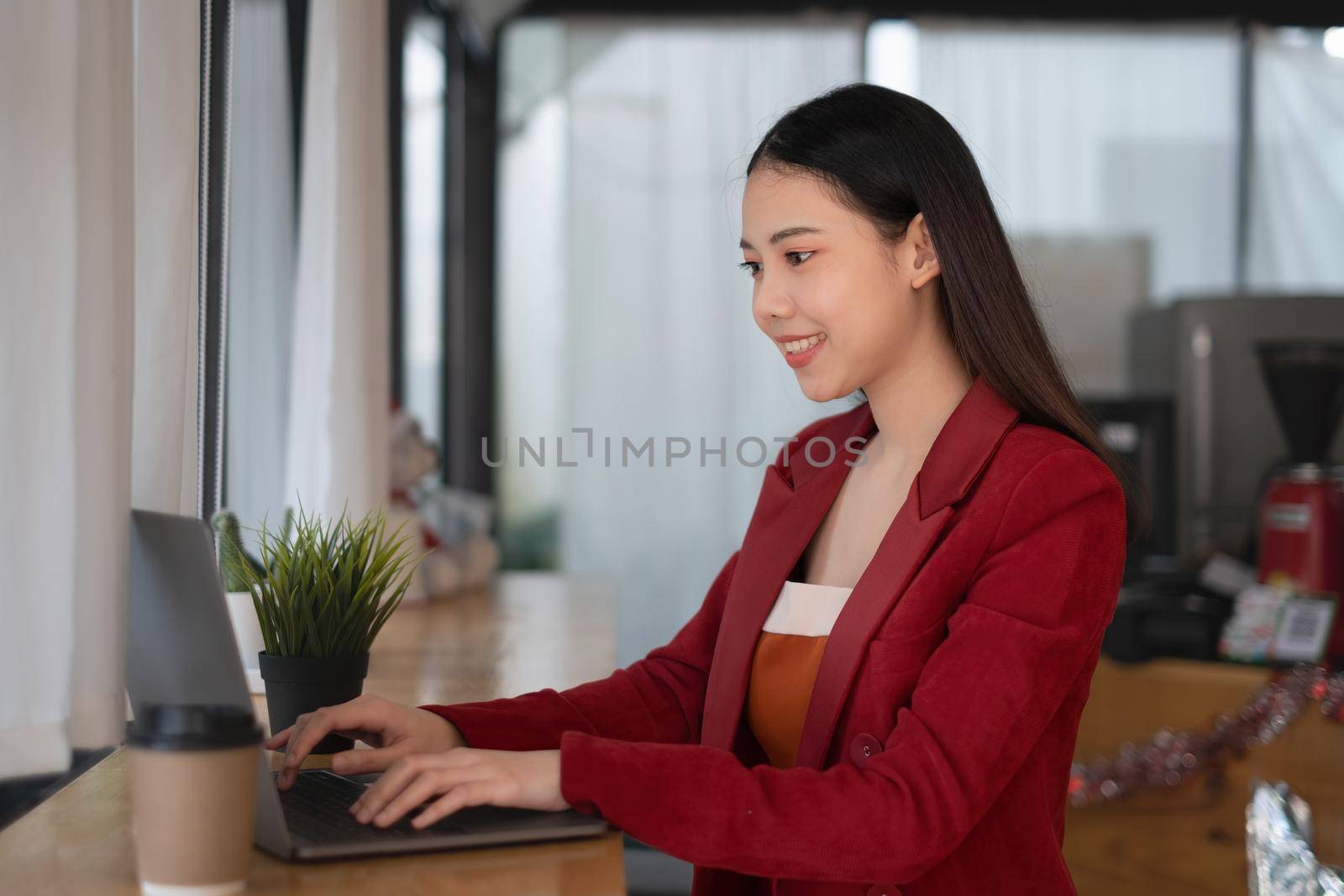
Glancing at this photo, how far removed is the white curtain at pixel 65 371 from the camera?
1027 mm

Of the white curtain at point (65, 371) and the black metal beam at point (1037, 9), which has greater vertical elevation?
the black metal beam at point (1037, 9)

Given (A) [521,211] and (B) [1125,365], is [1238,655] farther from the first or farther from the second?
(A) [521,211]

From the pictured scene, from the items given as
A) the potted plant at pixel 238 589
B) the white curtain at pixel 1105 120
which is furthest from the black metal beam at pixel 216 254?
the white curtain at pixel 1105 120

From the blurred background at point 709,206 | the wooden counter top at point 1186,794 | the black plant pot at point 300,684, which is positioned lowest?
the wooden counter top at point 1186,794

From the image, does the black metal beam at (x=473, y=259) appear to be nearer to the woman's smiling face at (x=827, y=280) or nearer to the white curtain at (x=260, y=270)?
the white curtain at (x=260, y=270)

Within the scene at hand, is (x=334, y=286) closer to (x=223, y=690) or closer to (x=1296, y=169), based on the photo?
(x=223, y=690)

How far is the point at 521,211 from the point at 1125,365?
82.5 inches

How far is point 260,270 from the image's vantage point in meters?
2.24

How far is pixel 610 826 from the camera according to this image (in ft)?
3.12

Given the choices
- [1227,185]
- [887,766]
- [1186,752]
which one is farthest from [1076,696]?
[1227,185]

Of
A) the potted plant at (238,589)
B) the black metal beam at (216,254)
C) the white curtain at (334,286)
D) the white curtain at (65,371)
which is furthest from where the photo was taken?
the white curtain at (334,286)

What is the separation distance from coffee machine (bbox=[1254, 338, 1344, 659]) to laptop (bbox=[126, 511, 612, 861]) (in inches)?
78.0

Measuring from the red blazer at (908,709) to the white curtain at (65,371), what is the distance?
306 millimetres

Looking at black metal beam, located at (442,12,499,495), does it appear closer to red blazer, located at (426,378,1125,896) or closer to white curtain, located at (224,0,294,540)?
white curtain, located at (224,0,294,540)
